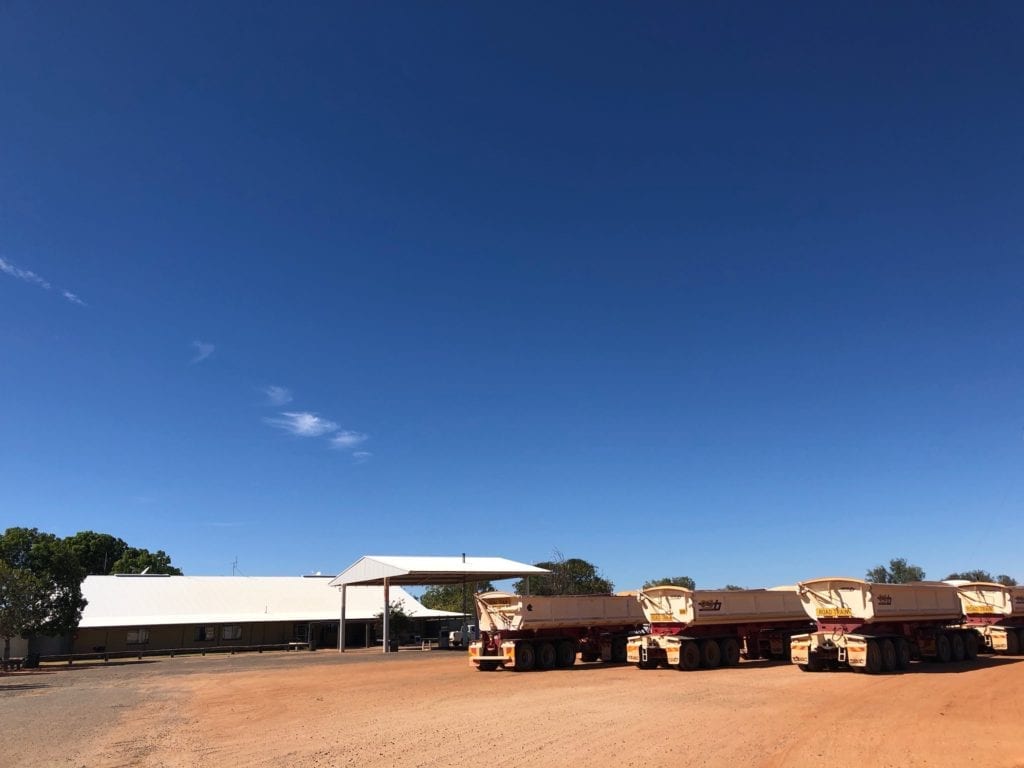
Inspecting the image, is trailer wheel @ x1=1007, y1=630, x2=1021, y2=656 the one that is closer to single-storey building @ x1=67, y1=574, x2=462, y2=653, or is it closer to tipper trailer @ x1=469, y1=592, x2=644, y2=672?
tipper trailer @ x1=469, y1=592, x2=644, y2=672

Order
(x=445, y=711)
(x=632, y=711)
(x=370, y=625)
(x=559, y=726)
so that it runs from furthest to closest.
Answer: (x=370, y=625), (x=445, y=711), (x=632, y=711), (x=559, y=726)

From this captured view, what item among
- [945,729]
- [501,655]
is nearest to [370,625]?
[501,655]

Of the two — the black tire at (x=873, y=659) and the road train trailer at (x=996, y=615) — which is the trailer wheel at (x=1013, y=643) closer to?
the road train trailer at (x=996, y=615)

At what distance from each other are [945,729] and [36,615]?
4684cm

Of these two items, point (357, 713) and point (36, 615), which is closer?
point (357, 713)

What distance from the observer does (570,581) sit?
226 ft

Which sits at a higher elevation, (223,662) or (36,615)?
(36,615)

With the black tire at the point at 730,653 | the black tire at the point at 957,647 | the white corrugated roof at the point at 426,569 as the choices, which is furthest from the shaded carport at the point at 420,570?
the black tire at the point at 957,647

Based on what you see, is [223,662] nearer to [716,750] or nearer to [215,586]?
[215,586]

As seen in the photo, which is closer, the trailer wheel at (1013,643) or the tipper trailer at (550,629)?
the tipper trailer at (550,629)

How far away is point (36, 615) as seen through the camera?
43.2 m

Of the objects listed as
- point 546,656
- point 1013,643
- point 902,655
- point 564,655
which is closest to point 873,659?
point 902,655

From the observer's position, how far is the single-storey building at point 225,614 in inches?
2151

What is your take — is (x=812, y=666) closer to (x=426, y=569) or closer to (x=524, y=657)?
(x=524, y=657)
